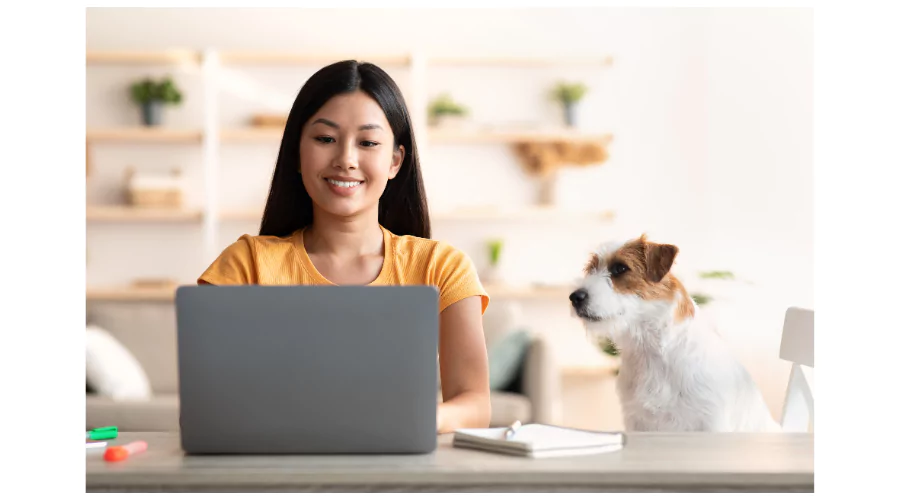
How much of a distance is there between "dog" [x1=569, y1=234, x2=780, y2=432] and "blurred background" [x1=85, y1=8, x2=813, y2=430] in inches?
117

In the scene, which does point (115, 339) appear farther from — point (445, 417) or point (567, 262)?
point (445, 417)

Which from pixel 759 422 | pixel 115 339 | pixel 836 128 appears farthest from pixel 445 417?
pixel 115 339

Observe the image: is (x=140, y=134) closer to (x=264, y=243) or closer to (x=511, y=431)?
(x=264, y=243)

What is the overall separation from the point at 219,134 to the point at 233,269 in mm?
3086

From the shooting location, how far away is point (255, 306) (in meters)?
1.03

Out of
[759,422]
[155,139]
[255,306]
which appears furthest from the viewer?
[155,139]

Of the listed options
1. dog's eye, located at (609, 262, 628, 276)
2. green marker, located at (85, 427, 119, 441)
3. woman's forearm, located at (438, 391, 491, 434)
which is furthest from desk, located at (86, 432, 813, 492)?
dog's eye, located at (609, 262, 628, 276)

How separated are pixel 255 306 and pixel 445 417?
469 mm

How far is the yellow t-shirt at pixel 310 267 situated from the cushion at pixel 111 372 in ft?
6.86

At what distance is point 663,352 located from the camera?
1544 millimetres

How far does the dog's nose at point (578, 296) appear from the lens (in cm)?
163

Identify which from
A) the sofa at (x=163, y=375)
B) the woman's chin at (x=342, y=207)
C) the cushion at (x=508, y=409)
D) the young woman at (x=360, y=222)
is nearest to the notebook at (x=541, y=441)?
the young woman at (x=360, y=222)

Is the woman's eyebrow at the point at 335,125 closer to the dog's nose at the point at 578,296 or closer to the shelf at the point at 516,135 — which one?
the dog's nose at the point at 578,296

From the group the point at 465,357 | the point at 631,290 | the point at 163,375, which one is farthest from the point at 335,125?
the point at 163,375
